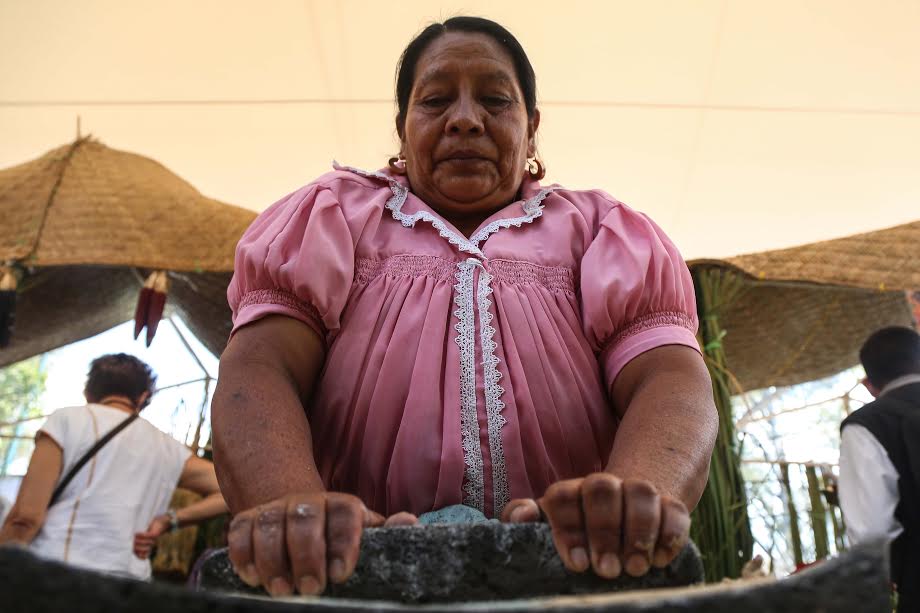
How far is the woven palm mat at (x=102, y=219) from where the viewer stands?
247 cm

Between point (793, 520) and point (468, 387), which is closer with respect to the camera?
point (468, 387)

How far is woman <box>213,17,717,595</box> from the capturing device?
0.75 metres

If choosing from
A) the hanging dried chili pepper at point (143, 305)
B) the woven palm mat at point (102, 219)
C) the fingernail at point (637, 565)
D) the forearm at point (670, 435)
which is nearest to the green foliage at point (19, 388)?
the woven palm mat at point (102, 219)

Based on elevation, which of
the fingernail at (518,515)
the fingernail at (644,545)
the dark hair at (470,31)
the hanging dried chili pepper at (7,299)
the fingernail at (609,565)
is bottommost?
the fingernail at (609,565)

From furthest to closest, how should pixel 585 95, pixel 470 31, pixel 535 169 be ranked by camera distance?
1. pixel 585 95
2. pixel 535 169
3. pixel 470 31

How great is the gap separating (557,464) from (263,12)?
2.97 meters

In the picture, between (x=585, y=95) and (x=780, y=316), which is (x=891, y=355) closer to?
(x=780, y=316)

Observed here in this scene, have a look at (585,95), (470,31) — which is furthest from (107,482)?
(585,95)

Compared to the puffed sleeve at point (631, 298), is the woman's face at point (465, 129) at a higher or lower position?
higher

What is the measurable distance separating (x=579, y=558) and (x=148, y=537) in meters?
2.18

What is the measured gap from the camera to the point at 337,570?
474 millimetres

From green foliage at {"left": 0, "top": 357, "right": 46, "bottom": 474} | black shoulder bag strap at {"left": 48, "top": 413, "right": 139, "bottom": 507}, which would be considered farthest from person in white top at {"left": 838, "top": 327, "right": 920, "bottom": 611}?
green foliage at {"left": 0, "top": 357, "right": 46, "bottom": 474}

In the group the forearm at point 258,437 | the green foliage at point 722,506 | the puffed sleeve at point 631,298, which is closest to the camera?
the forearm at point 258,437

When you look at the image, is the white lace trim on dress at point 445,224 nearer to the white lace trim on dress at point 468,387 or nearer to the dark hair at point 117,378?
the white lace trim on dress at point 468,387
